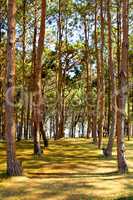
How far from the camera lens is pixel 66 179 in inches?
651

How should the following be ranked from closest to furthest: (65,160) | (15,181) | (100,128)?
(15,181), (65,160), (100,128)

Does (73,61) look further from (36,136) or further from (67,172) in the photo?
(67,172)

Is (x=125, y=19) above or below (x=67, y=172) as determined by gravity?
above

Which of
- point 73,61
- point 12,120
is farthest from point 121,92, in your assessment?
point 73,61

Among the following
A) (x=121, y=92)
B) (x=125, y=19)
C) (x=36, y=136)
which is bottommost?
(x=36, y=136)

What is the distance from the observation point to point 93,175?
1780 centimetres

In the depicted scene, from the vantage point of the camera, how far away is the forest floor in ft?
45.8

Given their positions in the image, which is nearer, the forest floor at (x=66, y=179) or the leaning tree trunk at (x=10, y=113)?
the forest floor at (x=66, y=179)

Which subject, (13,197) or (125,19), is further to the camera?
(125,19)

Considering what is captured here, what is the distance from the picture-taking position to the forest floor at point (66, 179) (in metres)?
14.0

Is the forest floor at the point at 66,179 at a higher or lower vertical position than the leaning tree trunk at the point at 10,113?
lower

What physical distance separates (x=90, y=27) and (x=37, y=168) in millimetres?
22736

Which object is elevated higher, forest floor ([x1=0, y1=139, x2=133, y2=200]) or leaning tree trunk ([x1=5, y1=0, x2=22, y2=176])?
leaning tree trunk ([x1=5, y1=0, x2=22, y2=176])

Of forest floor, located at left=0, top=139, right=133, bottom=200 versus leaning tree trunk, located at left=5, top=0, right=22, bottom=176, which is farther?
leaning tree trunk, located at left=5, top=0, right=22, bottom=176
